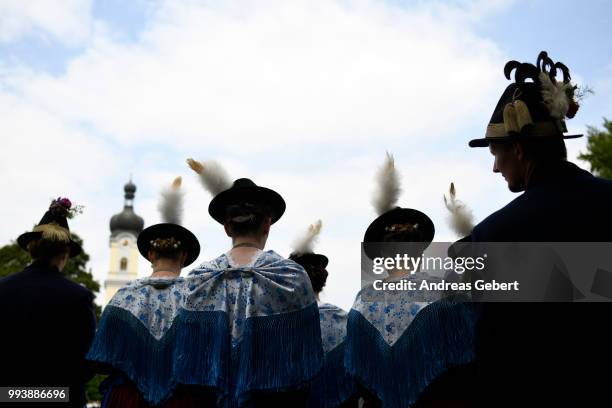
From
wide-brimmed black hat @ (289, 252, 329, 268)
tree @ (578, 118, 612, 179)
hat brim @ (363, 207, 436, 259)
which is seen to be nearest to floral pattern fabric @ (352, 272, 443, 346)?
hat brim @ (363, 207, 436, 259)

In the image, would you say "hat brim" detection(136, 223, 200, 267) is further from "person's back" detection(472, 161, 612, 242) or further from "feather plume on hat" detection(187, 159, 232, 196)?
"person's back" detection(472, 161, 612, 242)

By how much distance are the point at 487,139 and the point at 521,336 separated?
0.92 metres

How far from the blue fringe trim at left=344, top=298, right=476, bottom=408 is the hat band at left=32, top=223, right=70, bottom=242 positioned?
2409mm

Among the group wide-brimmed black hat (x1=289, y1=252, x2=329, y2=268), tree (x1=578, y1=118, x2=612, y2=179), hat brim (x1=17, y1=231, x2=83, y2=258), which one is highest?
tree (x1=578, y1=118, x2=612, y2=179)

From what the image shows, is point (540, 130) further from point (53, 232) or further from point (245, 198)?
point (53, 232)

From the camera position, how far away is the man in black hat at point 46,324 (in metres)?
4.79

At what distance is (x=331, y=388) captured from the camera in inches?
209

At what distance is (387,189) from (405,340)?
1240 mm

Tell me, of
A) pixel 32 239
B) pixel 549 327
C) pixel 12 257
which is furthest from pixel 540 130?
pixel 12 257

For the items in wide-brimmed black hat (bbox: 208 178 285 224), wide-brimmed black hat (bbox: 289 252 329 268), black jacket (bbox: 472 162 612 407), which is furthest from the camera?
wide-brimmed black hat (bbox: 289 252 329 268)

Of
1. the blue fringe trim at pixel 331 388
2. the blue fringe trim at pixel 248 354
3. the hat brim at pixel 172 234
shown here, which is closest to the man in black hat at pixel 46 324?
the hat brim at pixel 172 234

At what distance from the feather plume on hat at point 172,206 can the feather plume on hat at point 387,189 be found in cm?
169

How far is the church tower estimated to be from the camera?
239ft

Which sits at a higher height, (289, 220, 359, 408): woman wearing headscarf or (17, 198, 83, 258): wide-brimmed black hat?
(17, 198, 83, 258): wide-brimmed black hat
